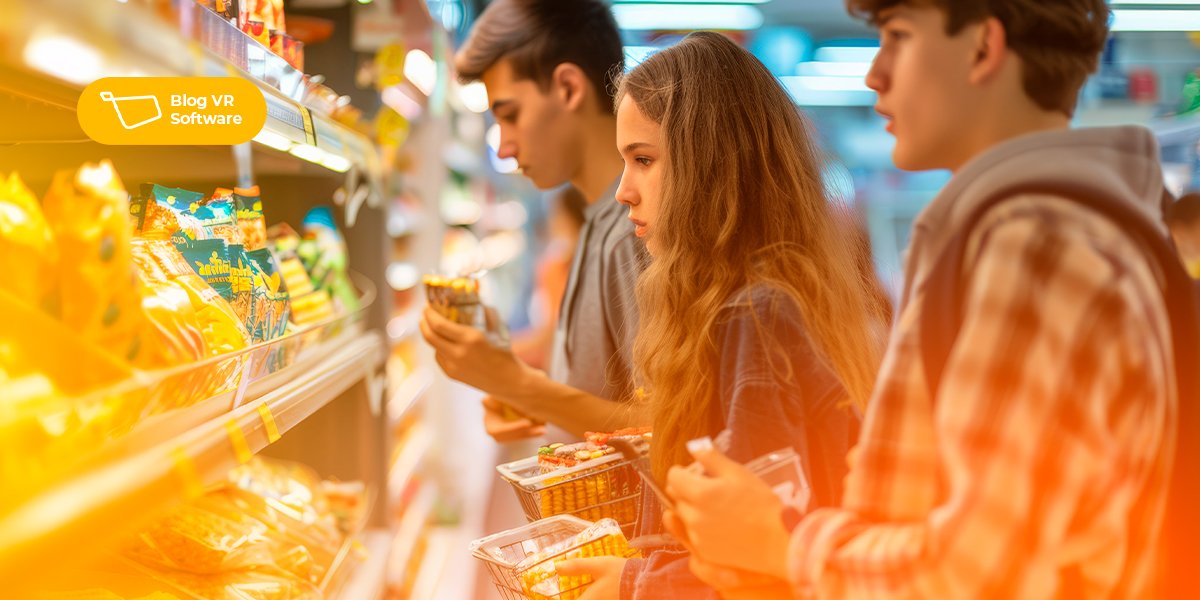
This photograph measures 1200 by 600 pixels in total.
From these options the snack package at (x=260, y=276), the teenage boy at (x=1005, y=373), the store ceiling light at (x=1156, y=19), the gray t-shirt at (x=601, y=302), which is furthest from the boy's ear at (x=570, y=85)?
the store ceiling light at (x=1156, y=19)

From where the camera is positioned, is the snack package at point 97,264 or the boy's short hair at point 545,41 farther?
the boy's short hair at point 545,41

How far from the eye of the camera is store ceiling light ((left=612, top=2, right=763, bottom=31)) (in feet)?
22.7

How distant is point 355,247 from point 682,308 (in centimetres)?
180

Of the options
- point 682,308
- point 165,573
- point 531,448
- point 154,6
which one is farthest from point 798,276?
point 531,448

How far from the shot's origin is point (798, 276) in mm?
1282

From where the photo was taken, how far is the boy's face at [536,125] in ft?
7.66

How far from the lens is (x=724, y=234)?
131 cm

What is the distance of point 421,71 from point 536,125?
2.02m

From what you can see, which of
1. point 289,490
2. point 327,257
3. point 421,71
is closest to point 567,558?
point 289,490

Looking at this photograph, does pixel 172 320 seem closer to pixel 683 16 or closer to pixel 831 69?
pixel 683 16

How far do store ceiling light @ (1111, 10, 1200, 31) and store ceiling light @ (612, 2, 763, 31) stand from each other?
9.69 ft

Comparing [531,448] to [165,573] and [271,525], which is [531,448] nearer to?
[271,525]

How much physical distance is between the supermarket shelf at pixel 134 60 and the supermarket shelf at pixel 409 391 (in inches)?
69.0

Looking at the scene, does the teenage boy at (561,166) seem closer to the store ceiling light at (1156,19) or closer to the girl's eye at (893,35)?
the girl's eye at (893,35)
